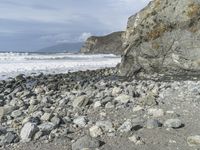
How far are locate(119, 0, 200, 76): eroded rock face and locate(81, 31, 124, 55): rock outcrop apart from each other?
6760 centimetres

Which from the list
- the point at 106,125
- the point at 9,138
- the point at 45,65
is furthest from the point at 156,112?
the point at 45,65

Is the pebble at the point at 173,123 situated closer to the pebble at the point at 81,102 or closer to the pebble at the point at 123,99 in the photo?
the pebble at the point at 123,99

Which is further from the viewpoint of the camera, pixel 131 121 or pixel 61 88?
pixel 61 88

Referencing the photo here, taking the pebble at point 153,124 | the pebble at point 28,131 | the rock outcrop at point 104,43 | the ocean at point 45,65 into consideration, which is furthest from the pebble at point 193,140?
the rock outcrop at point 104,43

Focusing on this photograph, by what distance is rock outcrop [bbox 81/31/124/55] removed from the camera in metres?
87.5

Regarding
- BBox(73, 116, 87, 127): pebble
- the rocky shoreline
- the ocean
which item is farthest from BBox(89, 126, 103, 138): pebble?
the ocean

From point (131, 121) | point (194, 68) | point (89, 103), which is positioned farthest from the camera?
→ point (194, 68)

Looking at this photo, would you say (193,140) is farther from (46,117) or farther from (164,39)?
(164,39)

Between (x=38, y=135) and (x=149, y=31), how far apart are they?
29.7ft

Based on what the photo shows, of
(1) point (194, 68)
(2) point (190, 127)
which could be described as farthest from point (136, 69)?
(2) point (190, 127)

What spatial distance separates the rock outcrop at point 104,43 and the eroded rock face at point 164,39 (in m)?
67.6

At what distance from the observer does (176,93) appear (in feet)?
33.4

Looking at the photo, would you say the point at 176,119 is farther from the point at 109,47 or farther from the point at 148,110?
the point at 109,47

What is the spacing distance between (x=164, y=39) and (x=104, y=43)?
79576 mm
